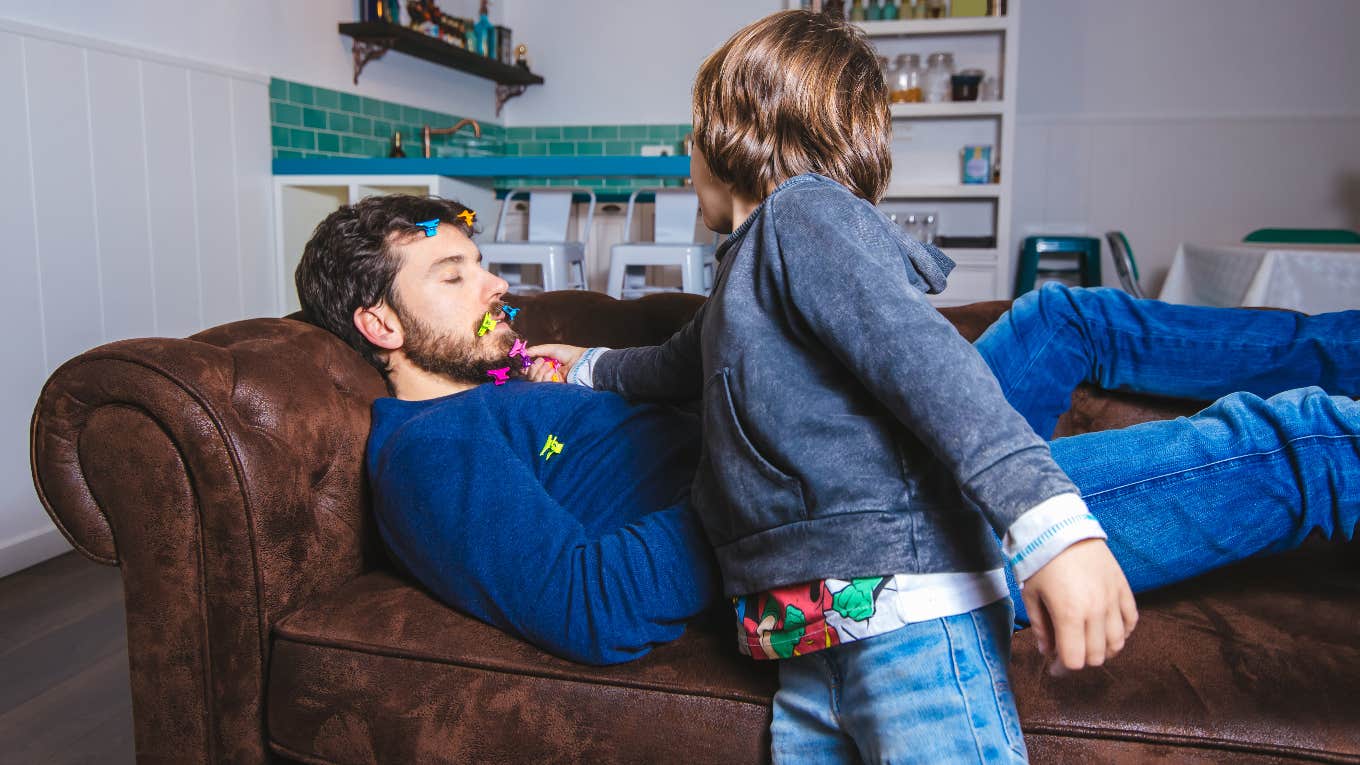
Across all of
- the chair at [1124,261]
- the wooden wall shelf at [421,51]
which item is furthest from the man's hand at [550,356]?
the chair at [1124,261]

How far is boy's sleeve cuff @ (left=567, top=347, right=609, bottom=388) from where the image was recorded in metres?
1.57

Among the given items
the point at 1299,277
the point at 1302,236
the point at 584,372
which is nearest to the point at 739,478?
the point at 584,372

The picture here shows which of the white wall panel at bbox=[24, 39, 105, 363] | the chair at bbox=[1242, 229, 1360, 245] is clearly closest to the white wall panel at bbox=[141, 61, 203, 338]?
the white wall panel at bbox=[24, 39, 105, 363]

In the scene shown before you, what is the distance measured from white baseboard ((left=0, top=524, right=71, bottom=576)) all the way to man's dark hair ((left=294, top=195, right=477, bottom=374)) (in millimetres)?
1668

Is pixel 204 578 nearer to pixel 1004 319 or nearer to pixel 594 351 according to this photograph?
pixel 594 351

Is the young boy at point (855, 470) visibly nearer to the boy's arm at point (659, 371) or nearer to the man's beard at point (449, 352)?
the boy's arm at point (659, 371)

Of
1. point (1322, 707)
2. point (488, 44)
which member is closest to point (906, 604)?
point (1322, 707)

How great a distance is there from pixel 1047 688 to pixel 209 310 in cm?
321

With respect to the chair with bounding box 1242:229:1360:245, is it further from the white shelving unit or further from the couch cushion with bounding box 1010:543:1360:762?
the couch cushion with bounding box 1010:543:1360:762

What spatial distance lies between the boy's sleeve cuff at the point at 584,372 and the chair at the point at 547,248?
1.84 m

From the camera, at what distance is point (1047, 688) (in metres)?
1.05

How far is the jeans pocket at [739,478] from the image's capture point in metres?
0.94

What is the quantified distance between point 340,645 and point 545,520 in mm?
297

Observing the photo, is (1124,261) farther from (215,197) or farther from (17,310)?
(17,310)
